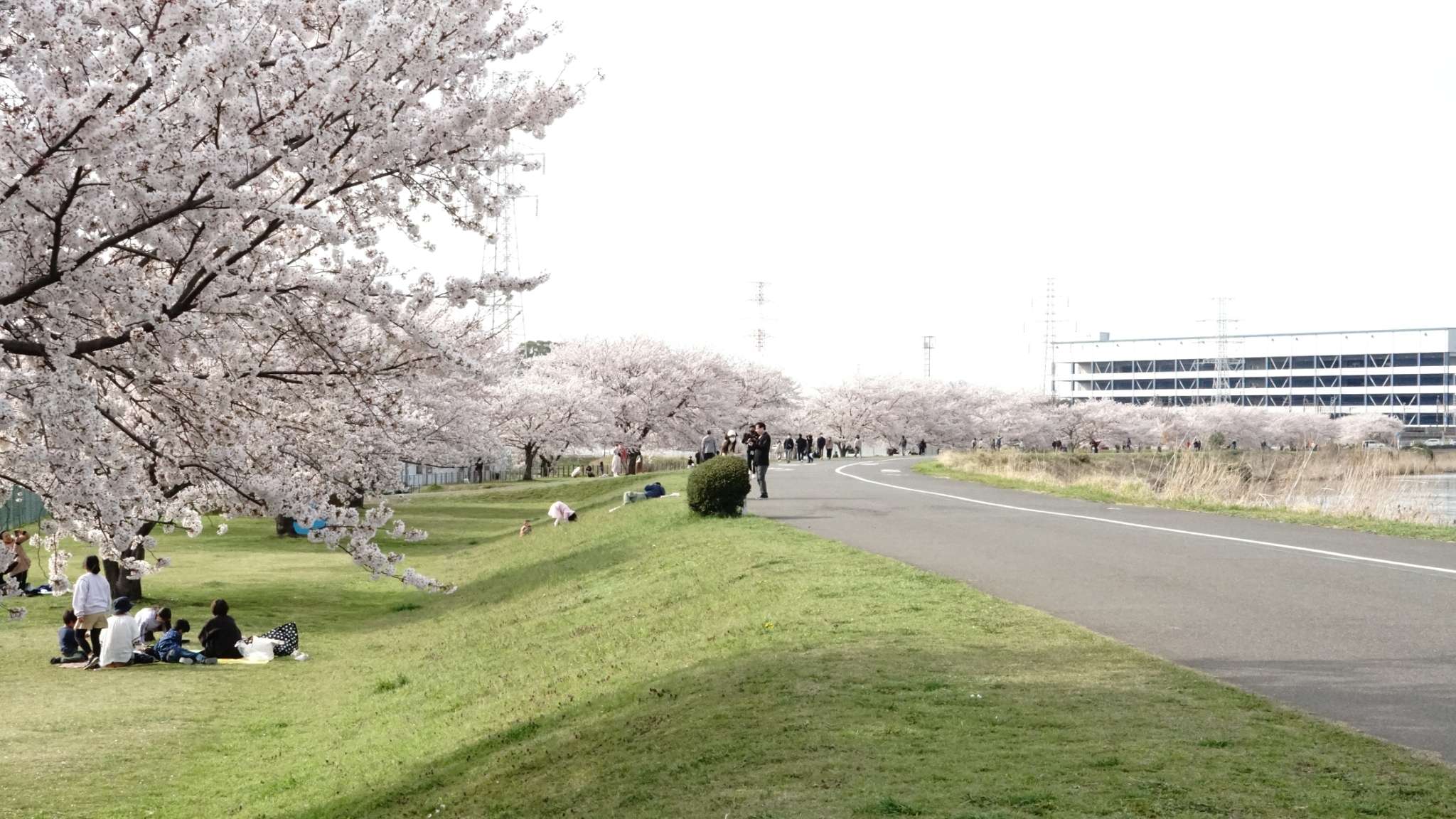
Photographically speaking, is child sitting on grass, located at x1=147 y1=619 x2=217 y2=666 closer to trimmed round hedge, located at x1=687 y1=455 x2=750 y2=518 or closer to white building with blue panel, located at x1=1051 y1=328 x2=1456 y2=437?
trimmed round hedge, located at x1=687 y1=455 x2=750 y2=518

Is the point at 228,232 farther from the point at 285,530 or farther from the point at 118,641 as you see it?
the point at 285,530

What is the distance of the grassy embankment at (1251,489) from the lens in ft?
72.3

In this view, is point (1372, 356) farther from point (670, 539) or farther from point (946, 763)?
point (946, 763)

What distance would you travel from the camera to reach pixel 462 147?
28.4 ft

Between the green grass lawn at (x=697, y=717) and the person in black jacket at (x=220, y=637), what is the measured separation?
0.57 meters

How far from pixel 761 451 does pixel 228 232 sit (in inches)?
877

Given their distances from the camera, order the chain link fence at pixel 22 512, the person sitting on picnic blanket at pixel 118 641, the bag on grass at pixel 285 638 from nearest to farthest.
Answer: the person sitting on picnic blanket at pixel 118 641 → the bag on grass at pixel 285 638 → the chain link fence at pixel 22 512

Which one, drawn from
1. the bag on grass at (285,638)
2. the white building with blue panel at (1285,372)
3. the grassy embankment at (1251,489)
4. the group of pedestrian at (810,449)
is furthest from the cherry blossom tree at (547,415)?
the white building with blue panel at (1285,372)

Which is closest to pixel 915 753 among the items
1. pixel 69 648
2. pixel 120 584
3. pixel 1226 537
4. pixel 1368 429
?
pixel 1226 537

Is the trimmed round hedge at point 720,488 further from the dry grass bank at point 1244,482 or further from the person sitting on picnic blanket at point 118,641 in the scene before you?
the person sitting on picnic blanket at point 118,641

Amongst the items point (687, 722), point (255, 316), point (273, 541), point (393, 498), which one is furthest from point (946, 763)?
point (273, 541)

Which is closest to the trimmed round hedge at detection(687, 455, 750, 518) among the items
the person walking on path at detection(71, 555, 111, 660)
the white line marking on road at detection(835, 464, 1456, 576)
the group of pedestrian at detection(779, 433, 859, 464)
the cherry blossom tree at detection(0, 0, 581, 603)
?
the white line marking on road at detection(835, 464, 1456, 576)

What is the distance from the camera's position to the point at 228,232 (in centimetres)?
753

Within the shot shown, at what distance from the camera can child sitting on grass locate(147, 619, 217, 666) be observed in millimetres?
18656
